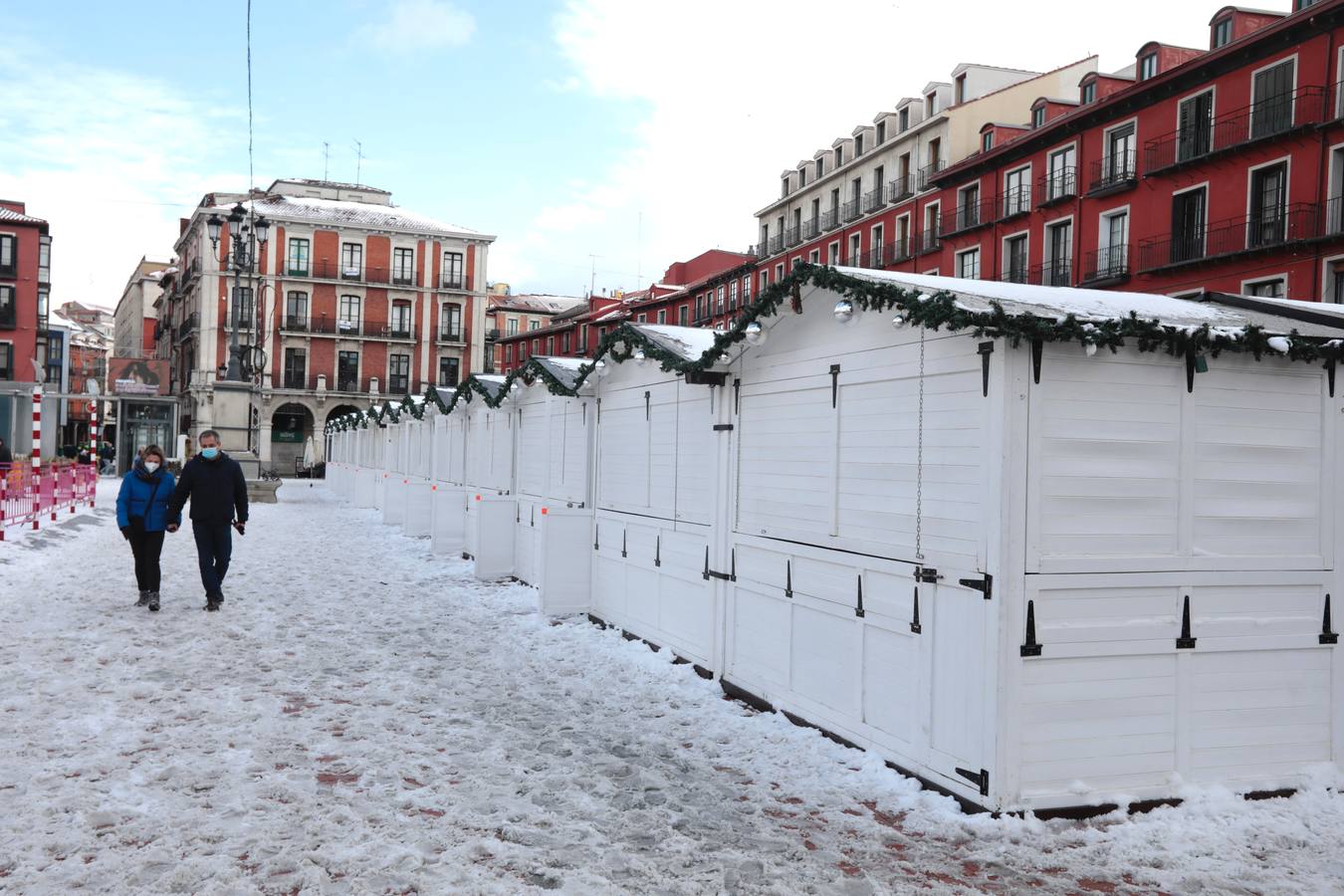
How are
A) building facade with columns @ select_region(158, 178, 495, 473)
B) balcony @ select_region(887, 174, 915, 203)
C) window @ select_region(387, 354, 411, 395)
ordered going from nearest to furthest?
balcony @ select_region(887, 174, 915, 203) < building facade with columns @ select_region(158, 178, 495, 473) < window @ select_region(387, 354, 411, 395)

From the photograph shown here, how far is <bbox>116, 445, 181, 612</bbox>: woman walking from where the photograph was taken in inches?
398

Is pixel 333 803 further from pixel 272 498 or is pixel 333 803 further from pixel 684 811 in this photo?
pixel 272 498

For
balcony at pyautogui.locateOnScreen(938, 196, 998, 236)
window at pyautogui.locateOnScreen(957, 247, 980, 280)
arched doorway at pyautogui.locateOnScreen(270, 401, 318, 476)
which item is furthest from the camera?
arched doorway at pyautogui.locateOnScreen(270, 401, 318, 476)

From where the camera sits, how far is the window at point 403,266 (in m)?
57.4

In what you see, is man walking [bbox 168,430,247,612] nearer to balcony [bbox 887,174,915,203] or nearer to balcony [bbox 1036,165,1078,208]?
balcony [bbox 1036,165,1078,208]

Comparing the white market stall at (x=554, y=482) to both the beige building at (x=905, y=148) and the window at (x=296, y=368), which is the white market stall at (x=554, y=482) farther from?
the window at (x=296, y=368)

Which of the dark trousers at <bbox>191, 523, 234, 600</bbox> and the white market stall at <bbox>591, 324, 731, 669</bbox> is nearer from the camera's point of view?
the white market stall at <bbox>591, 324, 731, 669</bbox>

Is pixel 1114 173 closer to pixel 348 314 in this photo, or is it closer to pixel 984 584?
pixel 984 584

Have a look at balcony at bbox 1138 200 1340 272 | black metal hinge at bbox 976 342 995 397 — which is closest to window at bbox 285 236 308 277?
balcony at bbox 1138 200 1340 272

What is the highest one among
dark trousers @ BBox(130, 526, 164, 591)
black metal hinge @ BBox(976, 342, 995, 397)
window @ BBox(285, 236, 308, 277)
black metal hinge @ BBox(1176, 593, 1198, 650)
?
window @ BBox(285, 236, 308, 277)

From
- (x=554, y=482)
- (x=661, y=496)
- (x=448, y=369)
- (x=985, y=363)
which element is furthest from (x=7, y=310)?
(x=985, y=363)

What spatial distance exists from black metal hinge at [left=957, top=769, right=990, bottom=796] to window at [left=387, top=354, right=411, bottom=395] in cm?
5529

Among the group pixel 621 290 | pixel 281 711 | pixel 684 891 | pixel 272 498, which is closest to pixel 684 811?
pixel 684 891

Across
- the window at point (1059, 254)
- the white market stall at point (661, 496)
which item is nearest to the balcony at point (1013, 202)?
the window at point (1059, 254)
